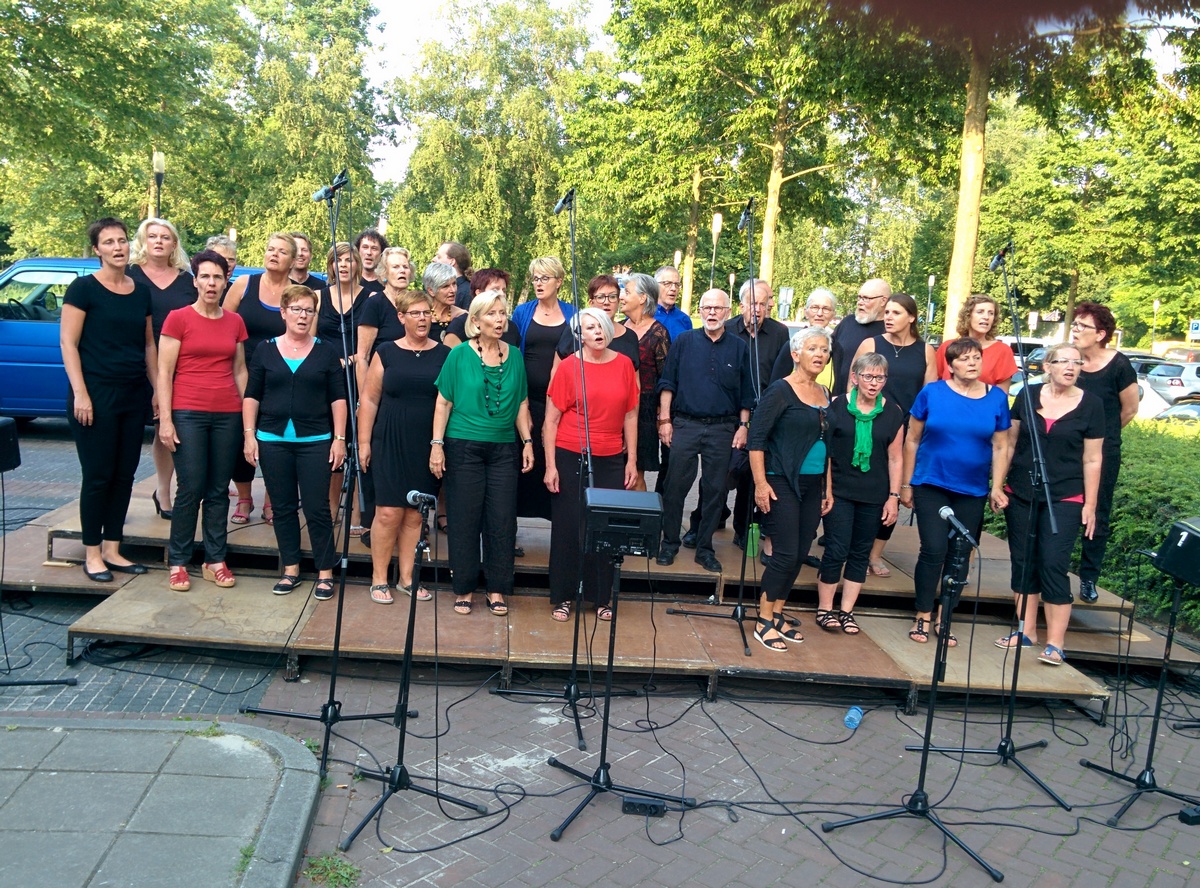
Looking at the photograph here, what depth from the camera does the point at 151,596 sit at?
5637 mm

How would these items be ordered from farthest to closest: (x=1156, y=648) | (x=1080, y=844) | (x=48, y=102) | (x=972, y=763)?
(x=48, y=102), (x=1156, y=648), (x=972, y=763), (x=1080, y=844)

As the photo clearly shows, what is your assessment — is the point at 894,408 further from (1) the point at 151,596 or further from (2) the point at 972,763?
(1) the point at 151,596

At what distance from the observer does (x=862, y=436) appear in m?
5.75

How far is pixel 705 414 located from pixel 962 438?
158cm

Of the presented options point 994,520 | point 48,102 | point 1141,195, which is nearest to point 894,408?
point 994,520

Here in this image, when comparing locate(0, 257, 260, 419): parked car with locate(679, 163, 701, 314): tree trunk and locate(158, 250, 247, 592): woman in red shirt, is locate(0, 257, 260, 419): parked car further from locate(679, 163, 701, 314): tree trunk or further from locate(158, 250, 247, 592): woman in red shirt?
locate(679, 163, 701, 314): tree trunk

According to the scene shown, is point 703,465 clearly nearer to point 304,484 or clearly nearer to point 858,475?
point 858,475

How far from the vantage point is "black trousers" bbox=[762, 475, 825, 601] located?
18.4ft

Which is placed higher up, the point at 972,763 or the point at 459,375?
the point at 459,375

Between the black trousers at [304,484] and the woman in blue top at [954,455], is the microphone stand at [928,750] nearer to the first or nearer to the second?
the woman in blue top at [954,455]

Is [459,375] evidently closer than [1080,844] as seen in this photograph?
No

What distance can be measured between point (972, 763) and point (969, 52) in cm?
946

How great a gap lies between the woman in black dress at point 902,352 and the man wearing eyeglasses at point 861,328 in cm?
9

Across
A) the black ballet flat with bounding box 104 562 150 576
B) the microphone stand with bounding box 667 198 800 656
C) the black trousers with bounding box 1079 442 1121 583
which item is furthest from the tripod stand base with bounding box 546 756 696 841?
the black trousers with bounding box 1079 442 1121 583
